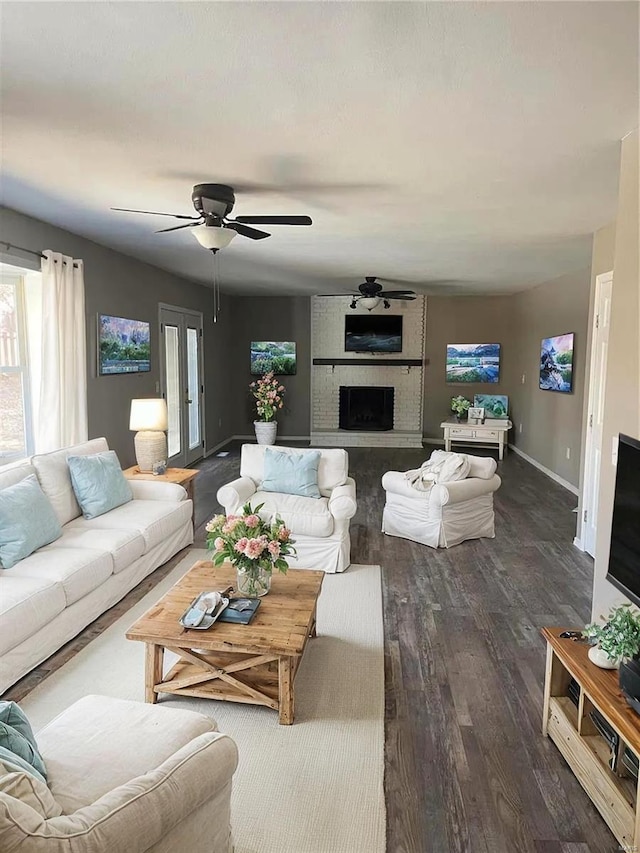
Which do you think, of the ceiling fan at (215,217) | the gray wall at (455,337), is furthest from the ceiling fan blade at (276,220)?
the gray wall at (455,337)

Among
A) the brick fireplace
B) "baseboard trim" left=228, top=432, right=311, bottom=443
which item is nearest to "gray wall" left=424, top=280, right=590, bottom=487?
the brick fireplace

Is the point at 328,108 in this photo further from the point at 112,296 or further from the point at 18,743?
the point at 112,296

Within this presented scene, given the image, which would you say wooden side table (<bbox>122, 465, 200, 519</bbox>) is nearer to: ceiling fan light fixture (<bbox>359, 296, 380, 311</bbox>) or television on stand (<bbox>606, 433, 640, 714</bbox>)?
television on stand (<bbox>606, 433, 640, 714</bbox>)

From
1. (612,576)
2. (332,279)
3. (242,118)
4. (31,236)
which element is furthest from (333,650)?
(332,279)

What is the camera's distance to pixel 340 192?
134 inches

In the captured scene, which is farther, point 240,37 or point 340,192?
point 340,192

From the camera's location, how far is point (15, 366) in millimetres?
4277

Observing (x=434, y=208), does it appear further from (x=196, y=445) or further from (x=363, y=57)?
(x=196, y=445)

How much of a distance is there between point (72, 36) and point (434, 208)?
256cm

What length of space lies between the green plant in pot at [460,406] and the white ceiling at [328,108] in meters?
4.86

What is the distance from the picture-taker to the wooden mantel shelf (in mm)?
9555

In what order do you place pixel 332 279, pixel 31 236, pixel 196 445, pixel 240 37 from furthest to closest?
1. pixel 196 445
2. pixel 332 279
3. pixel 31 236
4. pixel 240 37

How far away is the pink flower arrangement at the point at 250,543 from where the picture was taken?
2.59 m

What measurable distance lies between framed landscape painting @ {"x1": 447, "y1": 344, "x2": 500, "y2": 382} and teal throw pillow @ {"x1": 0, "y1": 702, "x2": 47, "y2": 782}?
8.81 m
